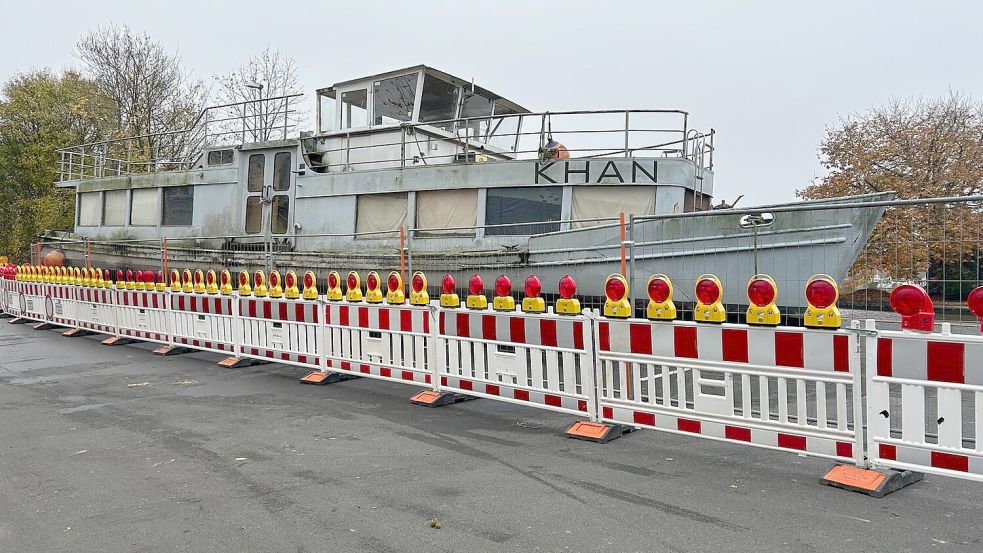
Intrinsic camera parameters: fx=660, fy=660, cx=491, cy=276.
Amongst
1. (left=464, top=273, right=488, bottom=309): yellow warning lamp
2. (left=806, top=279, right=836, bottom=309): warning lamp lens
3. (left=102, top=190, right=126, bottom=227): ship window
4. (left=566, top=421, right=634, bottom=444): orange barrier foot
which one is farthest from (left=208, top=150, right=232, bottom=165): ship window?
→ (left=806, top=279, right=836, bottom=309): warning lamp lens

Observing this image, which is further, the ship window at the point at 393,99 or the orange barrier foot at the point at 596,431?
the ship window at the point at 393,99

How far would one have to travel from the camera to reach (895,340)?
389cm

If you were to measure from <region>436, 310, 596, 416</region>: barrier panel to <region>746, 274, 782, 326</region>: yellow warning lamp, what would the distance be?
1.30 meters

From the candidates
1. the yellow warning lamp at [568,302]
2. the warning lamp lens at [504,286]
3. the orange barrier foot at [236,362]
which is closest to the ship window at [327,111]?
the orange barrier foot at [236,362]

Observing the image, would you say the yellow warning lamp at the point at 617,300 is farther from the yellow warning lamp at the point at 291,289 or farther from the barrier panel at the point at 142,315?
the barrier panel at the point at 142,315

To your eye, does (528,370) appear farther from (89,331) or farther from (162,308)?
(89,331)

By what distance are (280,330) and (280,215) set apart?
5379 millimetres

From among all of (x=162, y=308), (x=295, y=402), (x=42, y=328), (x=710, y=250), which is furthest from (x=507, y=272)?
(x=42, y=328)

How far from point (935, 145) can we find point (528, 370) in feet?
71.4

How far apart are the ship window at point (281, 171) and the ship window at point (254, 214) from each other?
530mm

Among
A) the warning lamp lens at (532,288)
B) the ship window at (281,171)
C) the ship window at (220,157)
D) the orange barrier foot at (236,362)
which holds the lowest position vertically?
the orange barrier foot at (236,362)

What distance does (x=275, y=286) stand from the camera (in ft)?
28.1

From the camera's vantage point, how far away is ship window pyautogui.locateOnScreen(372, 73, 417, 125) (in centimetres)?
1252

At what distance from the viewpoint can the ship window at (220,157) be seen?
14266 millimetres
